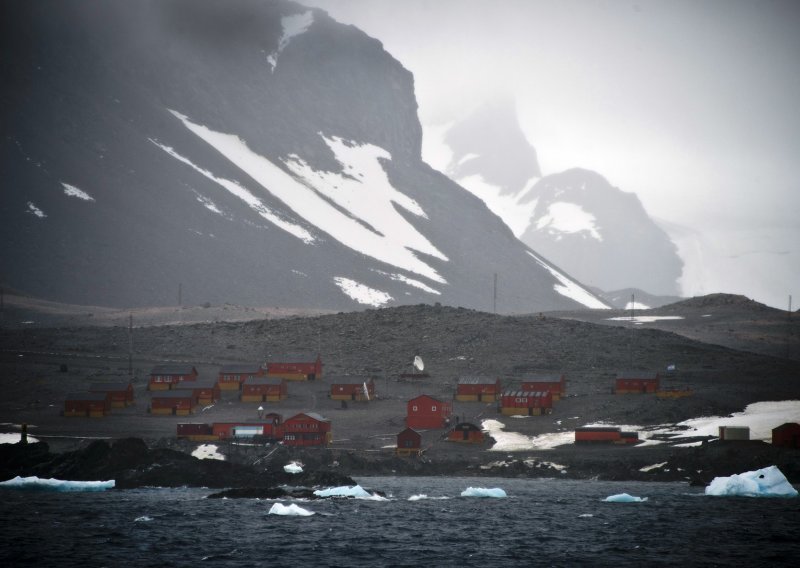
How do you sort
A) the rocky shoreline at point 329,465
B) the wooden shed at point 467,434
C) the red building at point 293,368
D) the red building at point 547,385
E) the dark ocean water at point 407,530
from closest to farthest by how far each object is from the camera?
1. the dark ocean water at point 407,530
2. the rocky shoreline at point 329,465
3. the wooden shed at point 467,434
4. the red building at point 547,385
5. the red building at point 293,368

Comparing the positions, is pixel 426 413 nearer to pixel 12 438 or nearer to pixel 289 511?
pixel 12 438

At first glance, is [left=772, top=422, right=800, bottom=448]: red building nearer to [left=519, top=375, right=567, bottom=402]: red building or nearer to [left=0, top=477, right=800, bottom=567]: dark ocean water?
[left=0, top=477, right=800, bottom=567]: dark ocean water

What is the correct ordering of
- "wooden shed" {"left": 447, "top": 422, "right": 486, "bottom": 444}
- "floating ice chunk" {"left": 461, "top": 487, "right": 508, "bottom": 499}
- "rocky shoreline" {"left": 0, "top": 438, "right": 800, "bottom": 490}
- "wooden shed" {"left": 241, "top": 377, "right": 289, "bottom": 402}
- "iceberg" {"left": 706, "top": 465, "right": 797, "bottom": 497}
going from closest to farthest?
"iceberg" {"left": 706, "top": 465, "right": 797, "bottom": 497}, "floating ice chunk" {"left": 461, "top": 487, "right": 508, "bottom": 499}, "rocky shoreline" {"left": 0, "top": 438, "right": 800, "bottom": 490}, "wooden shed" {"left": 447, "top": 422, "right": 486, "bottom": 444}, "wooden shed" {"left": 241, "top": 377, "right": 289, "bottom": 402}

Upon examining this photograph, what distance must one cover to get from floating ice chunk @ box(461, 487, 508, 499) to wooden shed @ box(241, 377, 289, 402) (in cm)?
3921

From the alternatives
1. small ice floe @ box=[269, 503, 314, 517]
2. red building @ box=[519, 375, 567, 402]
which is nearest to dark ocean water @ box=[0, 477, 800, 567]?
small ice floe @ box=[269, 503, 314, 517]

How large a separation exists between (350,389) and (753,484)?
46.4 metres

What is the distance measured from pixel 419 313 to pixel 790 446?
67.3 meters

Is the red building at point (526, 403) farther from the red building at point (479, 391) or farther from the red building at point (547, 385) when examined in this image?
the red building at point (479, 391)

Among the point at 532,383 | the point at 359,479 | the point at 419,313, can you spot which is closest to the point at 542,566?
the point at 359,479

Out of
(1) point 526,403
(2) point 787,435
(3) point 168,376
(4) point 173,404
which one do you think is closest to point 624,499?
(2) point 787,435

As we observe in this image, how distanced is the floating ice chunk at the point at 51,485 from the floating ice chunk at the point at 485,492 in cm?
2381

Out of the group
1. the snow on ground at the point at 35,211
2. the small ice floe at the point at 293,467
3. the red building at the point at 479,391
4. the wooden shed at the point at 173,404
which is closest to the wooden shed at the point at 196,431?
the small ice floe at the point at 293,467

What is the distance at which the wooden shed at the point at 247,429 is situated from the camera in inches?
3573

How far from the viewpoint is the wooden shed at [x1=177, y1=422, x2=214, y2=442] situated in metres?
91.3
